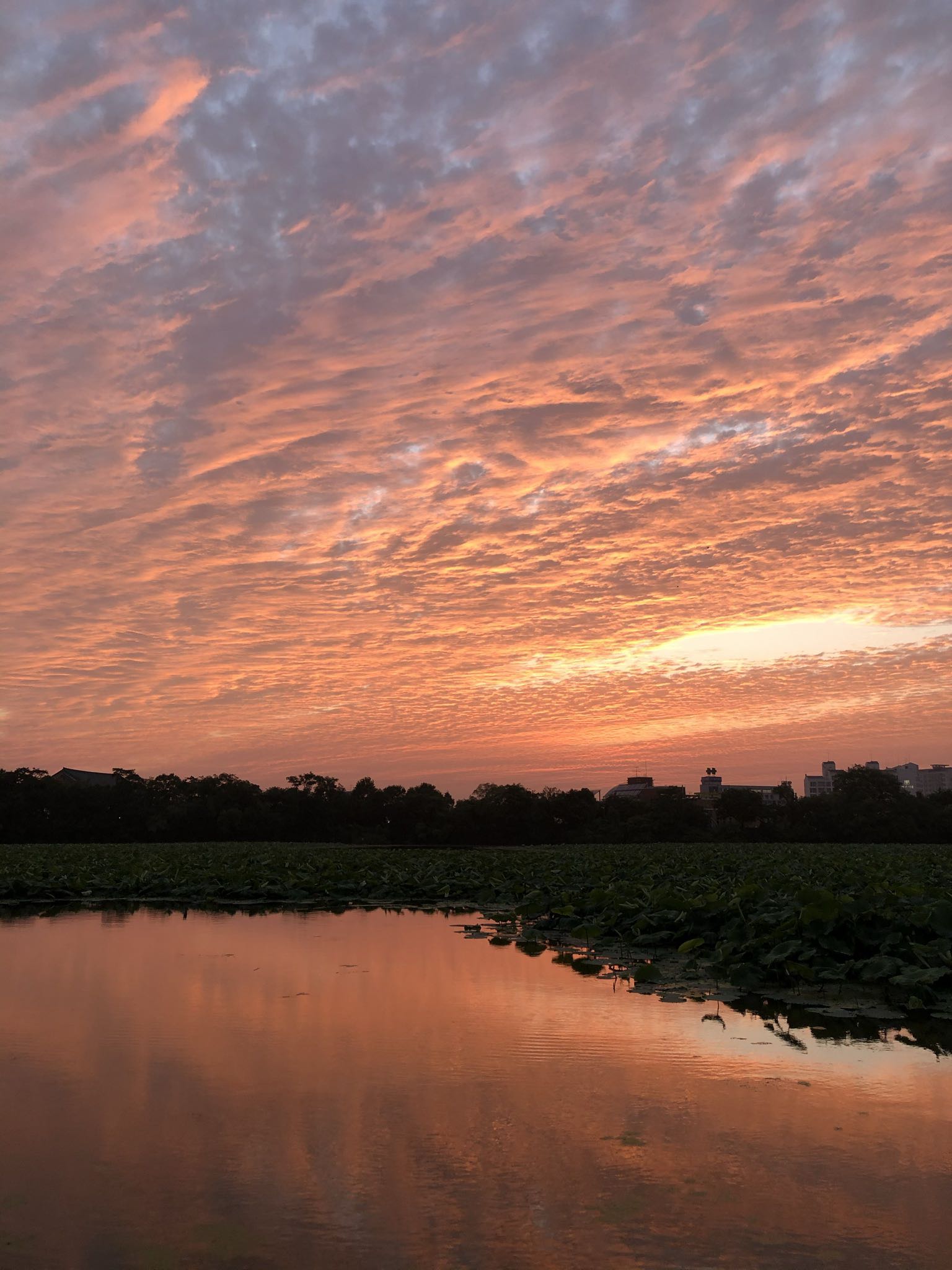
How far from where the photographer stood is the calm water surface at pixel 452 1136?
2.41 m

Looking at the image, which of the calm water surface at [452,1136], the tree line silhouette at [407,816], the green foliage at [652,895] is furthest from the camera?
the tree line silhouette at [407,816]

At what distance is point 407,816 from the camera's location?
60438 millimetres

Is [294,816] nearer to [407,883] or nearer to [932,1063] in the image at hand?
[407,883]

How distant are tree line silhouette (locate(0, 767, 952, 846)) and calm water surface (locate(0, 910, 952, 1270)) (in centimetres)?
4957

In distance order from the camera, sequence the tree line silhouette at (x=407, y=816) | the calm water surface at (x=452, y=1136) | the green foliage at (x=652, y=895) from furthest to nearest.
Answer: the tree line silhouette at (x=407, y=816) < the green foliage at (x=652, y=895) < the calm water surface at (x=452, y=1136)

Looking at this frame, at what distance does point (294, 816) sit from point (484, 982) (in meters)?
54.0

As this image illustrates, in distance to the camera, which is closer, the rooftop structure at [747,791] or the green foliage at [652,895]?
the green foliage at [652,895]

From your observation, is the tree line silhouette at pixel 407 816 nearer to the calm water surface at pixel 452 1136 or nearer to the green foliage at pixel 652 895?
the green foliage at pixel 652 895

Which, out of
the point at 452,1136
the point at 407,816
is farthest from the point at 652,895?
the point at 407,816

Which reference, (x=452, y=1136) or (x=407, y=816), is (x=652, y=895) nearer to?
(x=452, y=1136)

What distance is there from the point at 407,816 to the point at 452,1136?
58213 millimetres

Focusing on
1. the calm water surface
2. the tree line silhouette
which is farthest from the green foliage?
the tree line silhouette

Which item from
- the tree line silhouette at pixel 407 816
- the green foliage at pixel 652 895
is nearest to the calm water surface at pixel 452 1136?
the green foliage at pixel 652 895

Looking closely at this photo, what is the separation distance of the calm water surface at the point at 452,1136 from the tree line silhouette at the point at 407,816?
49.6 metres
